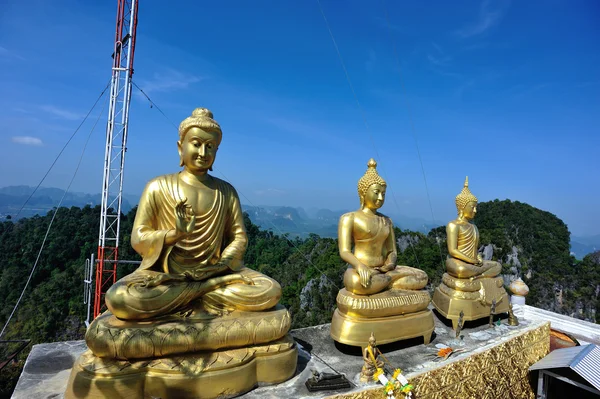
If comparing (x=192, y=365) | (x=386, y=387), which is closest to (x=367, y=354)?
(x=386, y=387)

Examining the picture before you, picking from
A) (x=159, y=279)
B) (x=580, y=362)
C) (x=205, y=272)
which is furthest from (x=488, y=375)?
(x=159, y=279)

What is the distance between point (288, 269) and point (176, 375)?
26932mm

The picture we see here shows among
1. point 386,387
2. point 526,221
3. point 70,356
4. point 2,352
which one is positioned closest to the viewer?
point 386,387

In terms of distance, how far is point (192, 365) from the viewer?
170 inches

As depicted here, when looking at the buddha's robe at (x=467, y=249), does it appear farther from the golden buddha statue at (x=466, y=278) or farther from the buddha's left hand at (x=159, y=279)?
the buddha's left hand at (x=159, y=279)

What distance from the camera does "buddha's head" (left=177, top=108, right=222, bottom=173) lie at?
17.3ft

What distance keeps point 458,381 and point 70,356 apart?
5710 mm

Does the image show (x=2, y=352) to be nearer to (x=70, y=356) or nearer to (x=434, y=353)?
(x=70, y=356)

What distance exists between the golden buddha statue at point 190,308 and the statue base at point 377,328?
3.41ft

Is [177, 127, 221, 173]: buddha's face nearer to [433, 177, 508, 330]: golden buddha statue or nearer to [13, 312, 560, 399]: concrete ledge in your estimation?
[13, 312, 560, 399]: concrete ledge

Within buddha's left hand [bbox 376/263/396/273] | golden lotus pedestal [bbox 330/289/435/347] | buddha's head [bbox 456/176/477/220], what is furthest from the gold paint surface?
buddha's head [bbox 456/176/477/220]

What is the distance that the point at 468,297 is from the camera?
7227 millimetres

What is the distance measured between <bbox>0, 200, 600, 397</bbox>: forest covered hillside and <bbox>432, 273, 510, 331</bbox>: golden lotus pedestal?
27.6 feet

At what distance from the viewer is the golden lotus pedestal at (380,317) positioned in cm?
567
